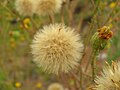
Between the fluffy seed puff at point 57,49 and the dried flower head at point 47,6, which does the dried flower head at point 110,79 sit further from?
the dried flower head at point 47,6

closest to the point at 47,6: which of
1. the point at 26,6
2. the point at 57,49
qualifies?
the point at 26,6

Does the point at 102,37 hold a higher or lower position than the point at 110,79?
higher

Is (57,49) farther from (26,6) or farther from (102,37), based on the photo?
(26,6)

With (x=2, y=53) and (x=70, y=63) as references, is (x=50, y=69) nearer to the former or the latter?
(x=70, y=63)

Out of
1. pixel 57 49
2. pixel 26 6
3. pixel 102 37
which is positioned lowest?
pixel 102 37

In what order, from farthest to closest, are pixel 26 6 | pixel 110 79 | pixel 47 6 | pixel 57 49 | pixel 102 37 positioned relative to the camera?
pixel 26 6, pixel 47 6, pixel 57 49, pixel 102 37, pixel 110 79

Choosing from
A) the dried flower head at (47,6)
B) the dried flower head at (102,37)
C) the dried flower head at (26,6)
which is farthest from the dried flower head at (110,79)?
the dried flower head at (26,6)

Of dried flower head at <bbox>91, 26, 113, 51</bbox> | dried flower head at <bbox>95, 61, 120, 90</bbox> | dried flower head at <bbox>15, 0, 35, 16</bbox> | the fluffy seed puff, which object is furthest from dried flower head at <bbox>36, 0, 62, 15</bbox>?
dried flower head at <bbox>95, 61, 120, 90</bbox>
